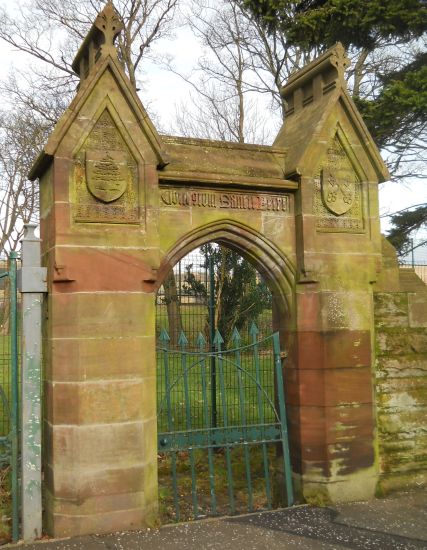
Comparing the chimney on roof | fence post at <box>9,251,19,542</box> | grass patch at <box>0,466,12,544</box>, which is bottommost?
grass patch at <box>0,466,12,544</box>

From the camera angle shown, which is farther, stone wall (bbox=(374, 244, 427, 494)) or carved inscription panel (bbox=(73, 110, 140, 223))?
stone wall (bbox=(374, 244, 427, 494))

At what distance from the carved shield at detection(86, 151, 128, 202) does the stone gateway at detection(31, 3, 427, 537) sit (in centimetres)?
1

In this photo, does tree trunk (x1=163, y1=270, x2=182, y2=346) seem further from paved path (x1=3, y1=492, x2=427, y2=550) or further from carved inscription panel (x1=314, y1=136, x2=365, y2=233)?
paved path (x1=3, y1=492, x2=427, y2=550)

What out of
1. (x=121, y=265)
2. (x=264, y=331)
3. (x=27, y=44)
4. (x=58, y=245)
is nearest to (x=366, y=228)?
(x=121, y=265)

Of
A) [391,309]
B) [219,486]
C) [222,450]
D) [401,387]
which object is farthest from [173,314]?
[401,387]

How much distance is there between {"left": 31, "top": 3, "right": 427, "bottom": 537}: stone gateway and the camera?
4730 millimetres

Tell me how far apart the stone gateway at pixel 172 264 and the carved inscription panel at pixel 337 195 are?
1cm

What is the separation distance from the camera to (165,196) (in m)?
5.20

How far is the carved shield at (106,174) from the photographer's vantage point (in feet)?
15.9

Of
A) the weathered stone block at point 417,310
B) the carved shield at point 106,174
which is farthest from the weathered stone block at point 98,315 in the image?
the weathered stone block at point 417,310

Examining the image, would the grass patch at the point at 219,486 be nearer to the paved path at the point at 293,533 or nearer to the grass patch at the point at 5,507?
the paved path at the point at 293,533

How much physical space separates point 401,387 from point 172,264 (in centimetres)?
264

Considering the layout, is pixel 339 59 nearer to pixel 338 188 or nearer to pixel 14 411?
pixel 338 188

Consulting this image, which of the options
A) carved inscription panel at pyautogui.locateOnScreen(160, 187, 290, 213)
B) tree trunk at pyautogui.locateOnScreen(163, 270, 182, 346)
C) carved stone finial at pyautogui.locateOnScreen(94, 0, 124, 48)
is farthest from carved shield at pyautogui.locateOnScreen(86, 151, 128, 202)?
tree trunk at pyautogui.locateOnScreen(163, 270, 182, 346)
